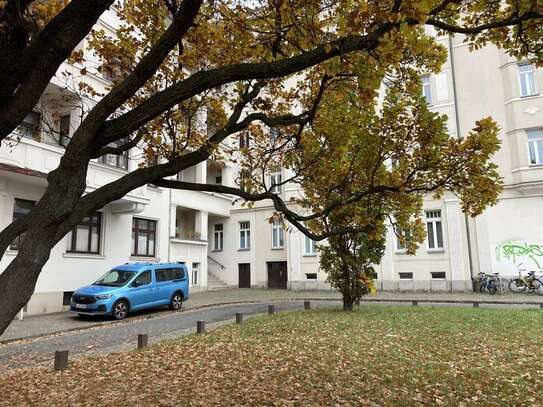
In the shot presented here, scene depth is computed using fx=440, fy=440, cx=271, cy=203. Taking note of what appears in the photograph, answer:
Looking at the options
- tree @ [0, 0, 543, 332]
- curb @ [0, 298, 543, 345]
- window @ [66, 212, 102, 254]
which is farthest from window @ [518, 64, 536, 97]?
window @ [66, 212, 102, 254]

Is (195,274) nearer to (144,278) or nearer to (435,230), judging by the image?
(144,278)

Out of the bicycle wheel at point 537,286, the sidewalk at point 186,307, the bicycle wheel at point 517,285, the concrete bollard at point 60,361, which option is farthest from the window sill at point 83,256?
the bicycle wheel at point 537,286

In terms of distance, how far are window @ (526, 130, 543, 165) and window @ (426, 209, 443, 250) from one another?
5441 millimetres

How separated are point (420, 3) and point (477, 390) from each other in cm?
499

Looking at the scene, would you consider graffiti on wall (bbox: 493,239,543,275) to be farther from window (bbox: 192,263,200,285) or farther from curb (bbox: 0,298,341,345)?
window (bbox: 192,263,200,285)

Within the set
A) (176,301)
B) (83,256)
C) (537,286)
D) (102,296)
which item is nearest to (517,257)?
(537,286)

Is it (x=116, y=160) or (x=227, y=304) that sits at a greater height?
(x=116, y=160)

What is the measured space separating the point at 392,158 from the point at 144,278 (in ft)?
41.5

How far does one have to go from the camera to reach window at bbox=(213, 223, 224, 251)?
32.5m

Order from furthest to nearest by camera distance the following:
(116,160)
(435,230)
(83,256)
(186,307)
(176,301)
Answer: (435,230) → (116,160) → (186,307) → (83,256) → (176,301)

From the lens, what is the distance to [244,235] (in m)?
31.7

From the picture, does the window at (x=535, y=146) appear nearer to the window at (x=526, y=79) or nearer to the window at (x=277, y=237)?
the window at (x=526, y=79)

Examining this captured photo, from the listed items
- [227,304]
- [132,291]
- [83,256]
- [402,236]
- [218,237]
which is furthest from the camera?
[218,237]

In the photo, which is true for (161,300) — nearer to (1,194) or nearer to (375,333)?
(1,194)
